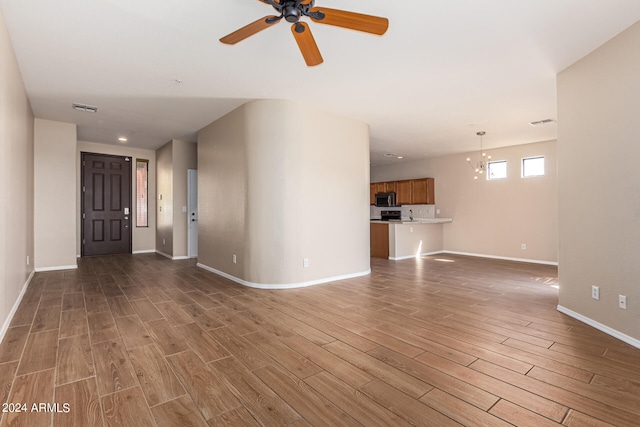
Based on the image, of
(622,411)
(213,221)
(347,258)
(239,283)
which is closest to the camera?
(622,411)

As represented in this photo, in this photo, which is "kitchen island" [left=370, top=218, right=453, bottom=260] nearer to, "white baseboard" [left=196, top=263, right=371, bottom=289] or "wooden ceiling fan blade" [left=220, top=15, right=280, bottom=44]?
"white baseboard" [left=196, top=263, right=371, bottom=289]

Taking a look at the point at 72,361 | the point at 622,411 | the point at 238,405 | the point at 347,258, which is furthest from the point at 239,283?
the point at 622,411

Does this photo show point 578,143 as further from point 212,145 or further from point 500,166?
point 212,145

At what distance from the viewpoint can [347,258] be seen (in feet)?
17.4

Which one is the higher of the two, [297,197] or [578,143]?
[578,143]

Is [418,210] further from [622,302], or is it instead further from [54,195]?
[54,195]

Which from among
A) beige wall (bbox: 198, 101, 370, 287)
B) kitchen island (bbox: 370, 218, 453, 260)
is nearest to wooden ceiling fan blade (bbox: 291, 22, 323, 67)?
beige wall (bbox: 198, 101, 370, 287)

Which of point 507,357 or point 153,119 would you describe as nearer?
point 507,357

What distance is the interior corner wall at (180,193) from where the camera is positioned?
7.11m

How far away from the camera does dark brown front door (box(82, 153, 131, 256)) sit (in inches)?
Answer: 290

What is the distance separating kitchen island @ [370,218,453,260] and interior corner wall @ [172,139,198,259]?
4.54 meters

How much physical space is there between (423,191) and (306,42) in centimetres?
735

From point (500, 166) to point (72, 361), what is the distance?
869 centimetres

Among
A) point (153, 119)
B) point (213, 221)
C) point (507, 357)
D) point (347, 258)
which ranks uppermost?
point (153, 119)
